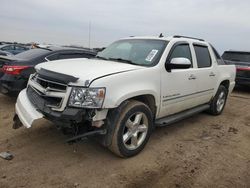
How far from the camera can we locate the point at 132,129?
379 cm

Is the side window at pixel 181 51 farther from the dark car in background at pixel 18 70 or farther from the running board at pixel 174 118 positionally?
the dark car in background at pixel 18 70

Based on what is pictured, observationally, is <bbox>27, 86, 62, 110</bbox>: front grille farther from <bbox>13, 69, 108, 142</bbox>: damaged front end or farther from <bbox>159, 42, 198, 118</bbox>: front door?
<bbox>159, 42, 198, 118</bbox>: front door

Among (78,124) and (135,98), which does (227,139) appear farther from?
(78,124)

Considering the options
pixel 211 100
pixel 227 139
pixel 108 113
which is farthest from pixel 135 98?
pixel 211 100

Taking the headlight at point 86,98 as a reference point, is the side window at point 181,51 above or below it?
above

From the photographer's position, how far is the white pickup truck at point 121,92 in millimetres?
3254

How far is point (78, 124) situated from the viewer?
3.33m

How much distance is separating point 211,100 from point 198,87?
1.12 metres

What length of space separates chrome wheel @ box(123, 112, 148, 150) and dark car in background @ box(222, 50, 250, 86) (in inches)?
277

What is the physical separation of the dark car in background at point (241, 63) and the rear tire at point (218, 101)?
3691 millimetres

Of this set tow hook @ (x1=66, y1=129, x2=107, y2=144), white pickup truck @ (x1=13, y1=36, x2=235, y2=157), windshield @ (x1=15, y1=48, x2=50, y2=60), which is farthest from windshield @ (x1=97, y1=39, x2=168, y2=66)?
windshield @ (x1=15, y1=48, x2=50, y2=60)

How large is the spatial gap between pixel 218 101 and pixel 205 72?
4.49ft

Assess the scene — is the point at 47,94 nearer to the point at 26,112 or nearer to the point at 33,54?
the point at 26,112

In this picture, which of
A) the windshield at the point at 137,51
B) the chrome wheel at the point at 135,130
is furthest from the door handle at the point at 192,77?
Result: the chrome wheel at the point at 135,130
